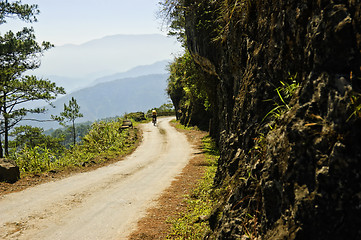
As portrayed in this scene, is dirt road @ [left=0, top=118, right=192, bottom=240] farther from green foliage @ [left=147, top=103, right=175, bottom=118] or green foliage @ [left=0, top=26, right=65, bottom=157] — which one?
green foliage @ [left=147, top=103, right=175, bottom=118]

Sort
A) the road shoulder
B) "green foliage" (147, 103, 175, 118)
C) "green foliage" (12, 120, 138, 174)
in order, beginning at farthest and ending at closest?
"green foliage" (147, 103, 175, 118) < "green foliage" (12, 120, 138, 174) < the road shoulder

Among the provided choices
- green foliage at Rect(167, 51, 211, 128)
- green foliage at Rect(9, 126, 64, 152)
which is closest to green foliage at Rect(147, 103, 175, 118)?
green foliage at Rect(167, 51, 211, 128)

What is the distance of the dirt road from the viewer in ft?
23.3

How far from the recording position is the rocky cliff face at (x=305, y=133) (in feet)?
8.34

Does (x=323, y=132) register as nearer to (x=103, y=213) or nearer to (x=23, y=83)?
(x=103, y=213)

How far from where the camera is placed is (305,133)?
293 cm

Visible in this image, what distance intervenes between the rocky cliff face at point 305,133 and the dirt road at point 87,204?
4.64 metres

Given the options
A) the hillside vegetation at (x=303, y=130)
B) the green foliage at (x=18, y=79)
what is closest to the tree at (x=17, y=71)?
the green foliage at (x=18, y=79)

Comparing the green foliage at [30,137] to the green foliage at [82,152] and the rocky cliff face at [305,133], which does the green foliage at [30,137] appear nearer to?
the green foliage at [82,152]

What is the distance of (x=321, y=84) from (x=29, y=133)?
4339 centimetres

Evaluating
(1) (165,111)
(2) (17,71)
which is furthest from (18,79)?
(1) (165,111)

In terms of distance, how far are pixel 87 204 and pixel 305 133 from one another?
27.4ft

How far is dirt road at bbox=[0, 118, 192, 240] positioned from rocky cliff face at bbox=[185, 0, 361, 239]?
4.64m

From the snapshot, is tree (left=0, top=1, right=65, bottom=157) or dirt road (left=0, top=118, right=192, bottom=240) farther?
tree (left=0, top=1, right=65, bottom=157)
